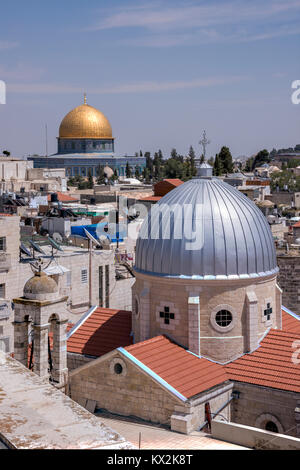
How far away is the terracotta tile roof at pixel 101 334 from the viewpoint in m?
24.2

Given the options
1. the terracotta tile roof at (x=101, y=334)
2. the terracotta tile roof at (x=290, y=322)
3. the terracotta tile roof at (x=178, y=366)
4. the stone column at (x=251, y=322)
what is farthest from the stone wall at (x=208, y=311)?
the terracotta tile roof at (x=290, y=322)

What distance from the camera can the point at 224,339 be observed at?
877 inches

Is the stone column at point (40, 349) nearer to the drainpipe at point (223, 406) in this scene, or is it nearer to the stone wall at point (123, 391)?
the stone wall at point (123, 391)

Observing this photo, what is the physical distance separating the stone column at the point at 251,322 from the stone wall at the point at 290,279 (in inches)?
423

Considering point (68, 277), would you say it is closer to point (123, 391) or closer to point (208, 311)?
point (208, 311)

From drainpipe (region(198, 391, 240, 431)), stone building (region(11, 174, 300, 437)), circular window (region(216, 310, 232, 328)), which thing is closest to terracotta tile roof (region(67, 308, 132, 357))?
stone building (region(11, 174, 300, 437))

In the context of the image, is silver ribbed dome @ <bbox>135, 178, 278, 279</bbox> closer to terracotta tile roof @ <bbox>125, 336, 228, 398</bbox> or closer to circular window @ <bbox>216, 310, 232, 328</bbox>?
circular window @ <bbox>216, 310, 232, 328</bbox>

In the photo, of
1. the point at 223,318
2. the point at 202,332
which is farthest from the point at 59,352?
the point at 223,318

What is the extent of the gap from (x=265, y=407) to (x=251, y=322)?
9.23ft

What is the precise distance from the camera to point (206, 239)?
72.4ft

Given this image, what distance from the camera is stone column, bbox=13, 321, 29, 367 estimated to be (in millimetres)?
19188

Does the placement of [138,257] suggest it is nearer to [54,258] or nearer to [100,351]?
[100,351]
